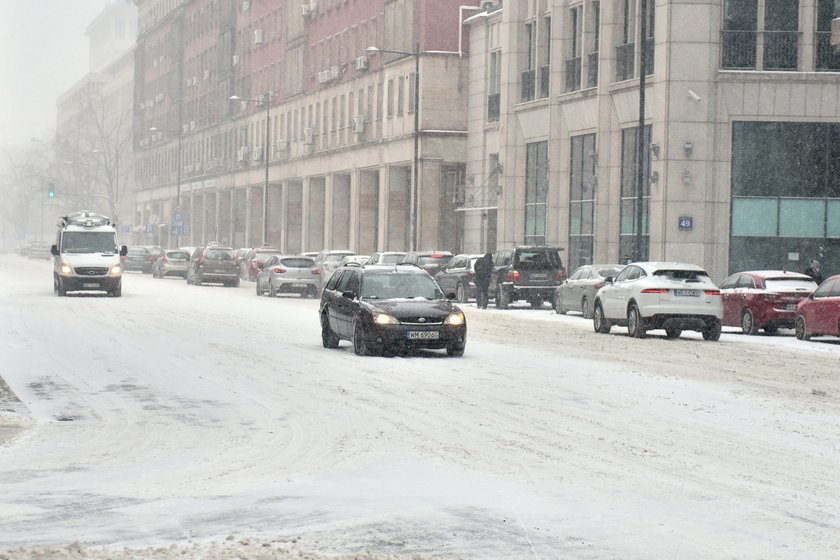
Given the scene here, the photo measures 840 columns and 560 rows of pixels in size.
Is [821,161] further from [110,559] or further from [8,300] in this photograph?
[110,559]

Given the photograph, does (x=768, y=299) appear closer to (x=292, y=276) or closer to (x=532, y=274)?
(x=532, y=274)

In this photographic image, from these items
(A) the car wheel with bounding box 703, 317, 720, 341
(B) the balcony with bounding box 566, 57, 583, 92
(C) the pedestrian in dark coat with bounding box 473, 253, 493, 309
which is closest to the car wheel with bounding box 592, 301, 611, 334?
(A) the car wheel with bounding box 703, 317, 720, 341

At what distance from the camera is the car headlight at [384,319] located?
23.4m

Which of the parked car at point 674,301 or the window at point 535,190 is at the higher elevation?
the window at point 535,190

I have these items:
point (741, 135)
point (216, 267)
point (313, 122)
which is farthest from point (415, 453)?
point (313, 122)

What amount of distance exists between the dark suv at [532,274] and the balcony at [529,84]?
47.2 feet

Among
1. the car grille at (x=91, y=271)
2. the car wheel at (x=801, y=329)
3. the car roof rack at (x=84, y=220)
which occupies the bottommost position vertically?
the car wheel at (x=801, y=329)

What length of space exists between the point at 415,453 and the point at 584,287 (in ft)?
88.2

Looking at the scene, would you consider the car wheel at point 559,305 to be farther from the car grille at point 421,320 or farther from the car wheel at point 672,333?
the car grille at point 421,320

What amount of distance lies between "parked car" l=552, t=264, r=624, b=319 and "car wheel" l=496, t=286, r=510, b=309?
324 centimetres

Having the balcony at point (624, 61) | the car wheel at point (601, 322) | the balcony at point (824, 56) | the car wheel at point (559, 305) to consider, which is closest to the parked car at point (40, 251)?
the balcony at point (624, 61)

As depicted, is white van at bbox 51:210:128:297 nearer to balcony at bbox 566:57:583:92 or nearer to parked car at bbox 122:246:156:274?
balcony at bbox 566:57:583:92

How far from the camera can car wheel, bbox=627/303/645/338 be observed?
101 feet

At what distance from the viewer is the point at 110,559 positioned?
7.94 meters
